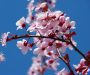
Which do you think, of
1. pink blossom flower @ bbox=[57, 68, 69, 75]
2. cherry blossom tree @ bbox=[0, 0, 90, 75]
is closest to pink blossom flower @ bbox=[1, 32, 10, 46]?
cherry blossom tree @ bbox=[0, 0, 90, 75]

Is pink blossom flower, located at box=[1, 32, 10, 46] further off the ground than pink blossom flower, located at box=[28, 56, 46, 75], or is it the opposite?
pink blossom flower, located at box=[1, 32, 10, 46]

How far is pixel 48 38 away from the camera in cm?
192

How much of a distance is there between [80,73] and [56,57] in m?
0.20

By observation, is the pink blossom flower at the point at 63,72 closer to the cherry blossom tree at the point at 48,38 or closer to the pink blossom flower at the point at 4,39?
the cherry blossom tree at the point at 48,38

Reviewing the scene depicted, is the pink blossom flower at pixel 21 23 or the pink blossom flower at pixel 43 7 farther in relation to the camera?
the pink blossom flower at pixel 21 23

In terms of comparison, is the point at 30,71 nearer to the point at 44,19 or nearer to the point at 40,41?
the point at 40,41

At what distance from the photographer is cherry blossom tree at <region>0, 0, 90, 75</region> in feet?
6.16

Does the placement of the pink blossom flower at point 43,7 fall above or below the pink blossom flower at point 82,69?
above

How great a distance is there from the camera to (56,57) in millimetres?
2080

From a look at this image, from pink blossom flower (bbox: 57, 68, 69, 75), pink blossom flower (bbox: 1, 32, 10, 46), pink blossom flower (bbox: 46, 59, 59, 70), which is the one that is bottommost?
pink blossom flower (bbox: 57, 68, 69, 75)

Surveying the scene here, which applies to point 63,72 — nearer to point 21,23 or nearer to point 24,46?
point 24,46

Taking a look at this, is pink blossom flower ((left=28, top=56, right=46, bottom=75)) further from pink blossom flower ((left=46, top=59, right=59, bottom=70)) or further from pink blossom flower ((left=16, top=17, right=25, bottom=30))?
pink blossom flower ((left=16, top=17, right=25, bottom=30))

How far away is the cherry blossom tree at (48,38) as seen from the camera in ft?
6.16

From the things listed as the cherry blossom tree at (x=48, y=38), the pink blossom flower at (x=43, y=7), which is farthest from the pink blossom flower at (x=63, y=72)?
the pink blossom flower at (x=43, y=7)
